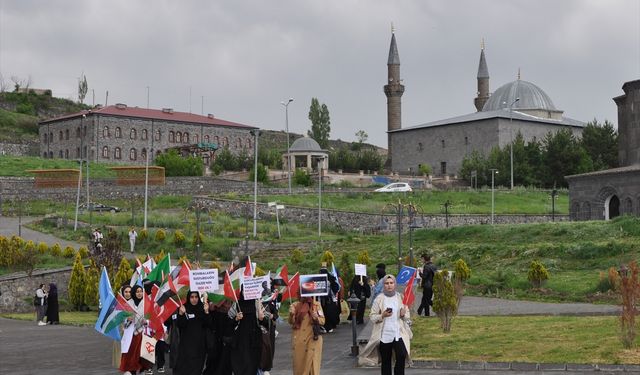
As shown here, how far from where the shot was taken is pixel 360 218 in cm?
5275

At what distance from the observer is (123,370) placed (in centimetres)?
1344

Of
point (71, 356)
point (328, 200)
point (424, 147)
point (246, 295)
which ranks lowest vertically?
point (71, 356)

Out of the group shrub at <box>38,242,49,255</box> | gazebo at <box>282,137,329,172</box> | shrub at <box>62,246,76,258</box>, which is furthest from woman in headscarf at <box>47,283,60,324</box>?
gazebo at <box>282,137,329,172</box>

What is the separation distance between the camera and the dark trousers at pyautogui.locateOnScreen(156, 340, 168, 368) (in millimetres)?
14312

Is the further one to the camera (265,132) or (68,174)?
(265,132)

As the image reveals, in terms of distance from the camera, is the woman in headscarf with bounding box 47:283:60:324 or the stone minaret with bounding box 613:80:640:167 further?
the stone minaret with bounding box 613:80:640:167

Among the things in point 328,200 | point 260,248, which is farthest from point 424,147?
point 260,248

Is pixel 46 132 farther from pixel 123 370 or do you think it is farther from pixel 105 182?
pixel 123 370

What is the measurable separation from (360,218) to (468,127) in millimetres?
32063

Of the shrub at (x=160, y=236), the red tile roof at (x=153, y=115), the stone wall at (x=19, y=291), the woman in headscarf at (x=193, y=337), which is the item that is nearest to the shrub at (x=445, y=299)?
the woman in headscarf at (x=193, y=337)

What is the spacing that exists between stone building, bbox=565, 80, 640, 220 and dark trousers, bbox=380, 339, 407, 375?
28473 millimetres

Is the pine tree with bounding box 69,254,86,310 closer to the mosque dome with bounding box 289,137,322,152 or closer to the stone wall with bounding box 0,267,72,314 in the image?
the stone wall with bounding box 0,267,72,314

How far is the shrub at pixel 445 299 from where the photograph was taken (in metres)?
16.2

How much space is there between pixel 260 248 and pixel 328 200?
59.3 feet
